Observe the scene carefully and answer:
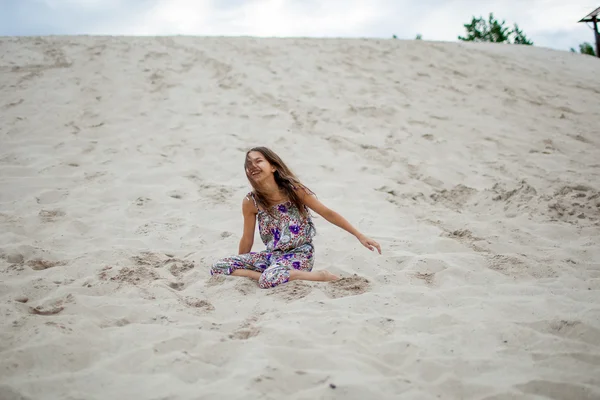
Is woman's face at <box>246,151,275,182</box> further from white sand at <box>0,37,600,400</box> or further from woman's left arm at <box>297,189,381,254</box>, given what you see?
white sand at <box>0,37,600,400</box>

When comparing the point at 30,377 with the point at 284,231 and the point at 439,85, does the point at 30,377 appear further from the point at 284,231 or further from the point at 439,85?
the point at 439,85

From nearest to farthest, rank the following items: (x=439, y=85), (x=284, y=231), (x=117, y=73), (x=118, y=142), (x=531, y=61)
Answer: (x=284, y=231) < (x=118, y=142) < (x=117, y=73) < (x=439, y=85) < (x=531, y=61)

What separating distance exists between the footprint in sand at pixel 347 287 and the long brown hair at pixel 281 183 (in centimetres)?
51

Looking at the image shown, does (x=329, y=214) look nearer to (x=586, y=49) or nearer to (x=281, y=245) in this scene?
(x=281, y=245)

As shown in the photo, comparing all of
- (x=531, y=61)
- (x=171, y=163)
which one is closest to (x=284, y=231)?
(x=171, y=163)

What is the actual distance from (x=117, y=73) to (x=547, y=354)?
6726 millimetres

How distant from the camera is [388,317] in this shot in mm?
2277

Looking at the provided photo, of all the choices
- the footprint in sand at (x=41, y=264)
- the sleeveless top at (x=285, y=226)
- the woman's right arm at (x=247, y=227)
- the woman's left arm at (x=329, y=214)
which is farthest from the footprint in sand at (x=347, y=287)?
the footprint in sand at (x=41, y=264)

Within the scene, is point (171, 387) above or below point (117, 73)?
below

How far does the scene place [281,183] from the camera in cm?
298

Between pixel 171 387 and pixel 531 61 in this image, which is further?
pixel 531 61

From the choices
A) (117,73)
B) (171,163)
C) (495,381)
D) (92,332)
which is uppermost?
(117,73)

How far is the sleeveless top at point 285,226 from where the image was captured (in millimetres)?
2984

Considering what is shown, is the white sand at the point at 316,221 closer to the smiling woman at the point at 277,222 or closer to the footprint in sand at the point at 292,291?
the footprint in sand at the point at 292,291
